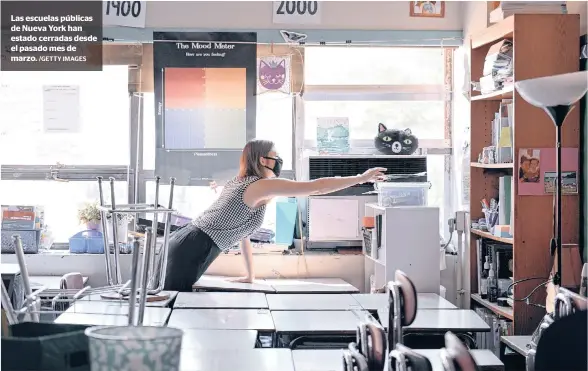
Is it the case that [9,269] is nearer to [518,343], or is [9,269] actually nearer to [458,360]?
[518,343]

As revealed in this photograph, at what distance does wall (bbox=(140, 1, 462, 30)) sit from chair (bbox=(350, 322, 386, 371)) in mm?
3814

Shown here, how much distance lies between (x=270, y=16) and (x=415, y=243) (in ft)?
6.42

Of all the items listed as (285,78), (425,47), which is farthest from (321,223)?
(425,47)

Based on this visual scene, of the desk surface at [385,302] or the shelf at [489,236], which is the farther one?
the shelf at [489,236]

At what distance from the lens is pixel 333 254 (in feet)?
19.0

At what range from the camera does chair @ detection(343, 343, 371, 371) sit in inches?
84.5

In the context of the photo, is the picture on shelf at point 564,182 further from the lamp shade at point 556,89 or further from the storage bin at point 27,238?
the storage bin at point 27,238

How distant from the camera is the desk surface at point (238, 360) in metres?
2.86

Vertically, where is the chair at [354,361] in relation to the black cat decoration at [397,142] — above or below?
below

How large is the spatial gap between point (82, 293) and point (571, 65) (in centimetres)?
291

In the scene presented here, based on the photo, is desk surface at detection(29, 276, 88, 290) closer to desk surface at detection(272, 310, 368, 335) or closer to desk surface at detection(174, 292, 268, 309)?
desk surface at detection(174, 292, 268, 309)

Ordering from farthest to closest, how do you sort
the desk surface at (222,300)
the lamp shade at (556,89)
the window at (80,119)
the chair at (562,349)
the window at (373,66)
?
the window at (373,66) → the window at (80,119) → the desk surface at (222,300) → the lamp shade at (556,89) → the chair at (562,349)

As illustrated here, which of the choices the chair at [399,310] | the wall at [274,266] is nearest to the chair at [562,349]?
the chair at [399,310]

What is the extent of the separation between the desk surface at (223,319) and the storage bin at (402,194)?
1438 mm
